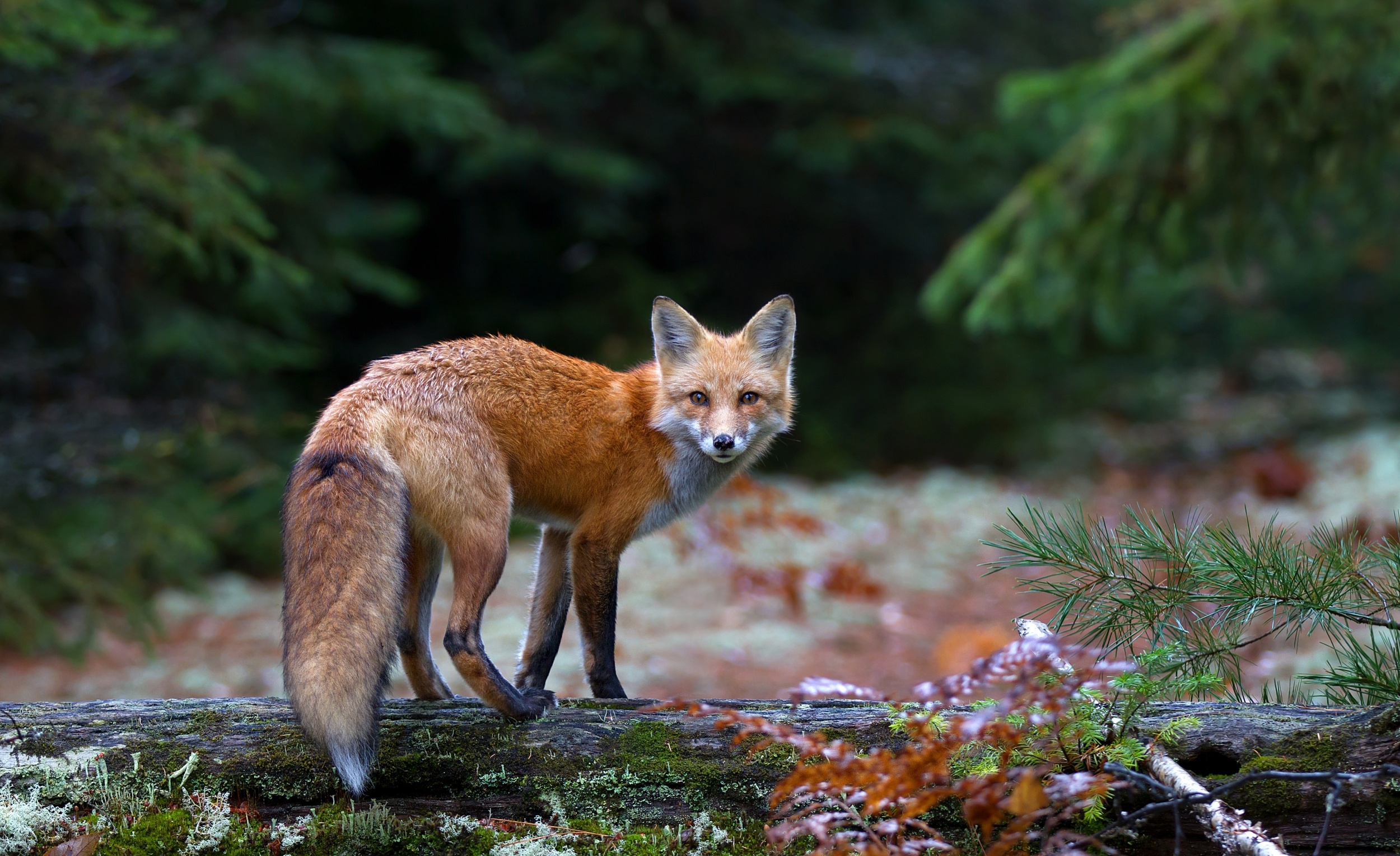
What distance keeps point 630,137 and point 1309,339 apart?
1242 cm

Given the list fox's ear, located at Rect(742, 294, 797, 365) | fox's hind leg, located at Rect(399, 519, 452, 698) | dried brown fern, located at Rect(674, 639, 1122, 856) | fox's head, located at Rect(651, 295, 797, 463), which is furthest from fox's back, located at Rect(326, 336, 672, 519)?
dried brown fern, located at Rect(674, 639, 1122, 856)

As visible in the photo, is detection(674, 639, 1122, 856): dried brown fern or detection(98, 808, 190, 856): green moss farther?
detection(98, 808, 190, 856): green moss

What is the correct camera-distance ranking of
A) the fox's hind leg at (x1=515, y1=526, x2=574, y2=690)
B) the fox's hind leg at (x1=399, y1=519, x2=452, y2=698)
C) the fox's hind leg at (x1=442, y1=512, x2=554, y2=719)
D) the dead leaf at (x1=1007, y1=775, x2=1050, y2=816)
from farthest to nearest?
the fox's hind leg at (x1=515, y1=526, x2=574, y2=690), the fox's hind leg at (x1=399, y1=519, x2=452, y2=698), the fox's hind leg at (x1=442, y1=512, x2=554, y2=719), the dead leaf at (x1=1007, y1=775, x2=1050, y2=816)

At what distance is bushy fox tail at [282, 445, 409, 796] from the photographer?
2.50 meters

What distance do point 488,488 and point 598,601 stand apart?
61cm

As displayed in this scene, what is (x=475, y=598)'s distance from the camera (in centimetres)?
310

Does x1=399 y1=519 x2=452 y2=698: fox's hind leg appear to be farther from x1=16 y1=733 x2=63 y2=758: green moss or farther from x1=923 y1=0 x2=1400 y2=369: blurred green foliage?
x1=923 y1=0 x2=1400 y2=369: blurred green foliage

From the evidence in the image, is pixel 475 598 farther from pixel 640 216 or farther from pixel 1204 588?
pixel 640 216

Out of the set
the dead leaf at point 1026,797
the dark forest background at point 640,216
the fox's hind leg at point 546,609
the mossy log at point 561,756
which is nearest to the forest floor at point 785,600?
the dark forest background at point 640,216

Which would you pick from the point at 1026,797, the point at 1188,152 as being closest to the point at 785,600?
the point at 1188,152

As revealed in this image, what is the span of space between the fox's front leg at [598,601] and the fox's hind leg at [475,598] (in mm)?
425

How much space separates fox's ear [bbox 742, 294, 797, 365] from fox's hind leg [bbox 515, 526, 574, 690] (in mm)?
1111

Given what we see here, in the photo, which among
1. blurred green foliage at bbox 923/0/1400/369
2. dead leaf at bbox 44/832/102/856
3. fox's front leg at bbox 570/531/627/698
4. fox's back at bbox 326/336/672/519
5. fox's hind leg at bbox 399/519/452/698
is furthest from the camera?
blurred green foliage at bbox 923/0/1400/369

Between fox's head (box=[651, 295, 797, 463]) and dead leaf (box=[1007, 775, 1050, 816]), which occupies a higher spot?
fox's head (box=[651, 295, 797, 463])
